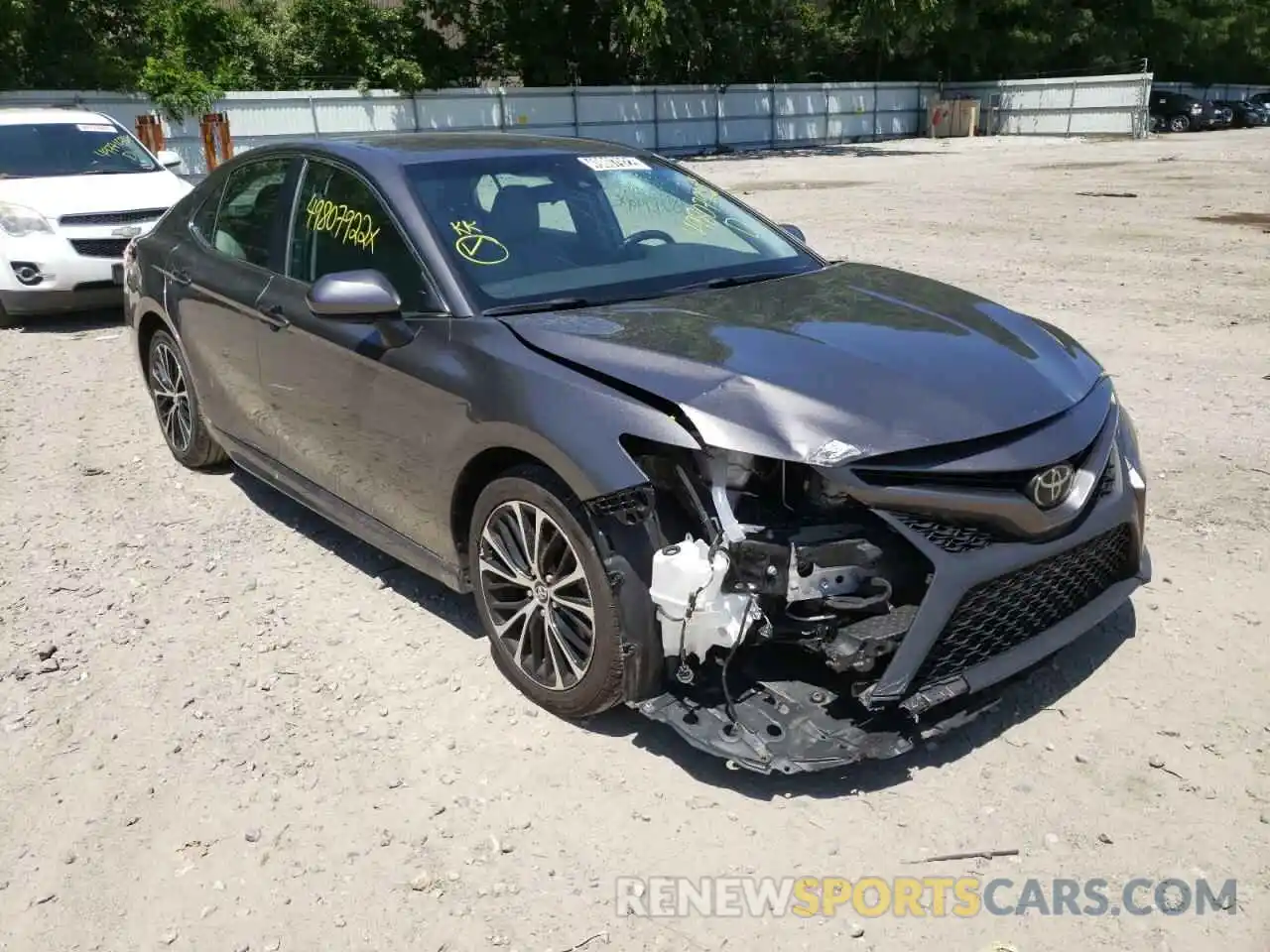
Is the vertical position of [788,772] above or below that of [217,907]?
above

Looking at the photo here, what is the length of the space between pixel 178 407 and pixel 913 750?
4.09m

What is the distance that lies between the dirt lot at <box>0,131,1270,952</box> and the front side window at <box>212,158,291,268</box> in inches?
49.3

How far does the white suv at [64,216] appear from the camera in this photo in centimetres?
877

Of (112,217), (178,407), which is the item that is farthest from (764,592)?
(112,217)

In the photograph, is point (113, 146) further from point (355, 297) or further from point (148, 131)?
point (148, 131)

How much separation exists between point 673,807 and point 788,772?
39 centimetres

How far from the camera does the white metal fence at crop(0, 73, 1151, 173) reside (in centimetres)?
2675

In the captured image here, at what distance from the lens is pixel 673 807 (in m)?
3.01

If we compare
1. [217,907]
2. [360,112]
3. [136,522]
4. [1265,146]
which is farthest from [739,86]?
[217,907]

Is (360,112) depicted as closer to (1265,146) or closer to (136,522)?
(1265,146)

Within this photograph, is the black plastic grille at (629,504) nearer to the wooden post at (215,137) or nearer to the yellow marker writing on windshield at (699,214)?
the yellow marker writing on windshield at (699,214)

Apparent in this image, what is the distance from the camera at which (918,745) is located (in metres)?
3.15

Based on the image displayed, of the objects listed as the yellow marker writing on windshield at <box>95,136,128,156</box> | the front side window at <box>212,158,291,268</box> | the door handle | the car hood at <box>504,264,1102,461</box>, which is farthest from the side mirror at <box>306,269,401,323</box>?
the yellow marker writing on windshield at <box>95,136,128,156</box>
